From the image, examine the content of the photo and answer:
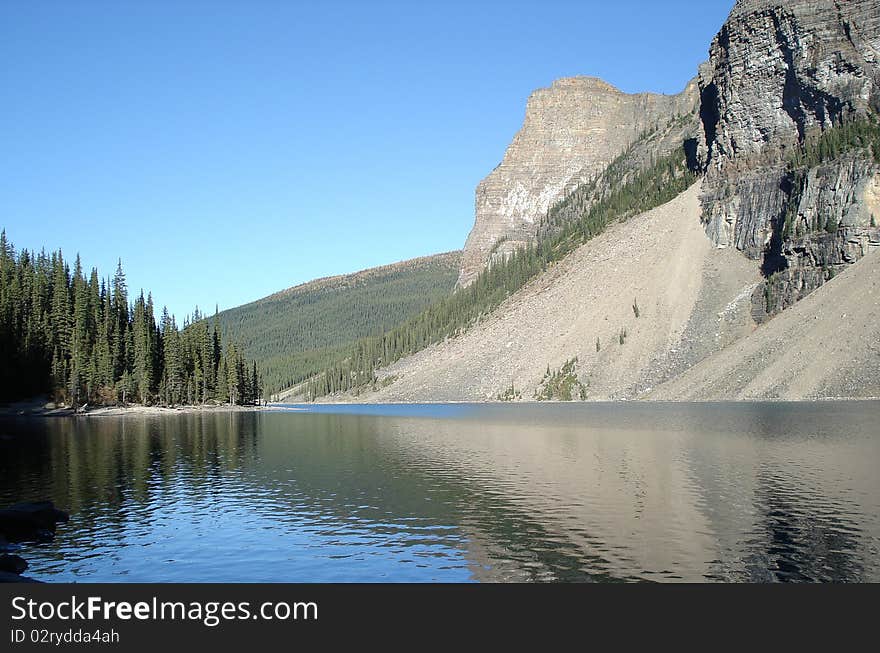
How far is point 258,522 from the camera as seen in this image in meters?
34.8

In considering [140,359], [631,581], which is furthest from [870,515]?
[140,359]

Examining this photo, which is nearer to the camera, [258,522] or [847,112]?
[258,522]

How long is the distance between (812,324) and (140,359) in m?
106

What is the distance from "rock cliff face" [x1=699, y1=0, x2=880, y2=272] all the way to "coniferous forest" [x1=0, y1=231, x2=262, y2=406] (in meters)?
107

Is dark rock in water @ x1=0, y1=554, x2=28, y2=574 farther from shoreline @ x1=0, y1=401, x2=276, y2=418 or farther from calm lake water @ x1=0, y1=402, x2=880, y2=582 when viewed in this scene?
shoreline @ x1=0, y1=401, x2=276, y2=418

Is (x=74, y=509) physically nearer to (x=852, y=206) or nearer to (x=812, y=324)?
(x=812, y=324)

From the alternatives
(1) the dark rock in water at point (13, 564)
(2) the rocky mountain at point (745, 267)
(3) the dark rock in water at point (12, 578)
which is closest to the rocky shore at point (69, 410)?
(2) the rocky mountain at point (745, 267)

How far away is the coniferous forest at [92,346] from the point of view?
116 m

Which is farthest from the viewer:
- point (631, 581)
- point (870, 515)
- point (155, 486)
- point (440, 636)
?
point (155, 486)

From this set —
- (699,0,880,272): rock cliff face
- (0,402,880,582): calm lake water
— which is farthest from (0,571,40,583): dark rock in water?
(699,0,880,272): rock cliff face

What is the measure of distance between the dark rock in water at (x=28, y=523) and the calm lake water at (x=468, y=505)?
703 mm

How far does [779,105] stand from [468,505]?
157 meters

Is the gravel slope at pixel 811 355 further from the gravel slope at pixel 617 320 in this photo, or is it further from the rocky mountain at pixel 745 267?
the gravel slope at pixel 617 320

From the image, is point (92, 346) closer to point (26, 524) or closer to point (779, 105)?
point (26, 524)
